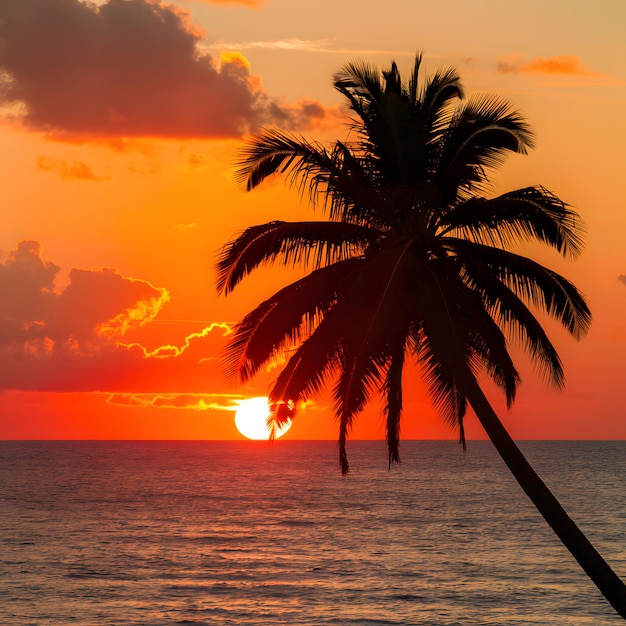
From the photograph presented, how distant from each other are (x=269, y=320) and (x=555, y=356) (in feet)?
17.1

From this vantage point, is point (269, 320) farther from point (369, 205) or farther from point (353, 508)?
point (353, 508)

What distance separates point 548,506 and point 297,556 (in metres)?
32.6

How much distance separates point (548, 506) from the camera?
14.3m

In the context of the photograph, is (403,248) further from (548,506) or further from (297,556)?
(297,556)

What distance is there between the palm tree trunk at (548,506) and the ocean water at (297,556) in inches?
617

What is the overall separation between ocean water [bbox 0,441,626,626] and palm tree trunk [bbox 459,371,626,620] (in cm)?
1566

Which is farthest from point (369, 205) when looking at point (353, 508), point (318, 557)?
point (353, 508)

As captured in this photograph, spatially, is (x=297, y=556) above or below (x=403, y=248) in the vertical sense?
below

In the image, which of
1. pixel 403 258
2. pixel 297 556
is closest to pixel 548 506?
pixel 403 258

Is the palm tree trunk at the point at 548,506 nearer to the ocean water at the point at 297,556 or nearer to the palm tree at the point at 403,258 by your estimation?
the palm tree at the point at 403,258

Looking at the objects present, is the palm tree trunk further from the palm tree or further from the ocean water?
the ocean water

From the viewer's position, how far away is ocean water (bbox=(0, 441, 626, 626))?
30.8 m

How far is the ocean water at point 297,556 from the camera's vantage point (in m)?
30.8

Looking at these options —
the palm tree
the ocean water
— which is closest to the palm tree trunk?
the palm tree
